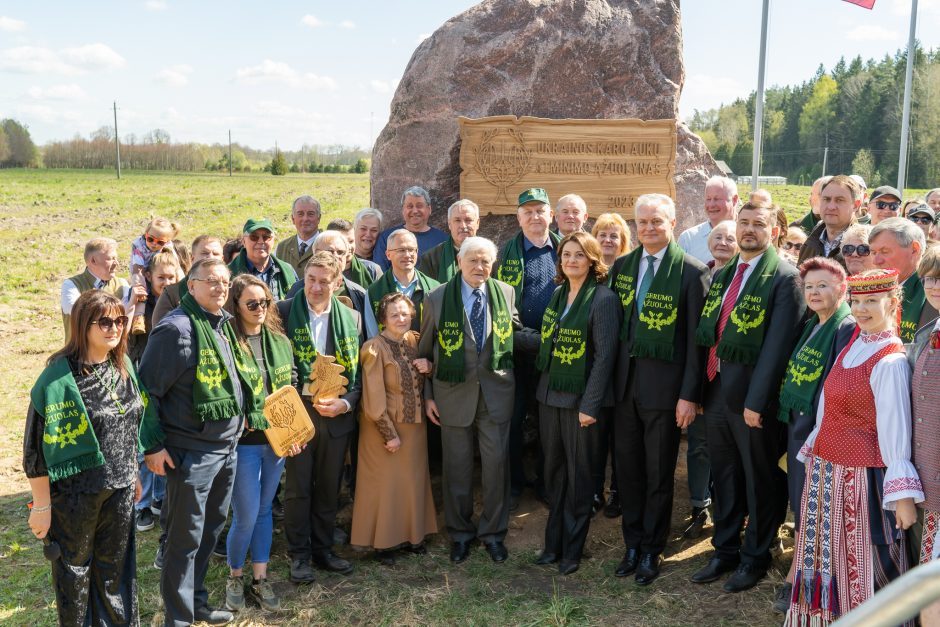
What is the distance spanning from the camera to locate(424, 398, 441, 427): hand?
470 cm

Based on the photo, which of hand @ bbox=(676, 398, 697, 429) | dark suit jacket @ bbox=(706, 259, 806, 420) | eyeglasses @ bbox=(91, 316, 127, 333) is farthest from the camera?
hand @ bbox=(676, 398, 697, 429)

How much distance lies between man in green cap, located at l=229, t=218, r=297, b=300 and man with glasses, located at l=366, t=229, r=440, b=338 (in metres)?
0.69

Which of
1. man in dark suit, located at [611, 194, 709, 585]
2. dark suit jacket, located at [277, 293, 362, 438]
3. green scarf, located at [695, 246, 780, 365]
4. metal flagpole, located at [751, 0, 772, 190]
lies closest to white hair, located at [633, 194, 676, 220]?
man in dark suit, located at [611, 194, 709, 585]

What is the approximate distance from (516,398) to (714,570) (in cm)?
164

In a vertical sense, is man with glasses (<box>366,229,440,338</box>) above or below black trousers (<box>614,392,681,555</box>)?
above

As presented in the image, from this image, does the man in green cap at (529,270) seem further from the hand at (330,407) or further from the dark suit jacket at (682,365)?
the hand at (330,407)

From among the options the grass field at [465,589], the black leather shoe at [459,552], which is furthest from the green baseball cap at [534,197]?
the black leather shoe at [459,552]

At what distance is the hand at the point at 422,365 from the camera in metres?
4.63

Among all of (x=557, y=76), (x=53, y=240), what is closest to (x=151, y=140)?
(x=53, y=240)

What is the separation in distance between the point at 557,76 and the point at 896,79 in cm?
4943

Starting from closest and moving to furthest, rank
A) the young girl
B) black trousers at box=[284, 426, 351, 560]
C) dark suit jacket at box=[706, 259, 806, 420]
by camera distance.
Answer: dark suit jacket at box=[706, 259, 806, 420], black trousers at box=[284, 426, 351, 560], the young girl

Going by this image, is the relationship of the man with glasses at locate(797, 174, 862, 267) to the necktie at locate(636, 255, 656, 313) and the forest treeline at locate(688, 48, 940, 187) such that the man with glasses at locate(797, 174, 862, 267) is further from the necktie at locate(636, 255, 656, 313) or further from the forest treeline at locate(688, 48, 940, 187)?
the forest treeline at locate(688, 48, 940, 187)

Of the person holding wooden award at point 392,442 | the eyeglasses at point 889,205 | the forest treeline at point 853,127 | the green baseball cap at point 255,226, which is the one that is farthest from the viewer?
the forest treeline at point 853,127

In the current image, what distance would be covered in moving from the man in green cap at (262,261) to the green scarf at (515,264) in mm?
1468
